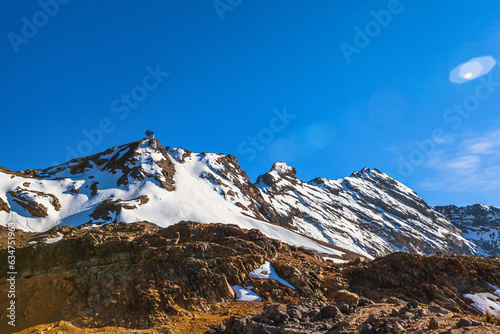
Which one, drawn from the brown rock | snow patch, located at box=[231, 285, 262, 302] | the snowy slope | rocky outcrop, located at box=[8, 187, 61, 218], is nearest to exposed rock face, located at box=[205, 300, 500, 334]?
the brown rock

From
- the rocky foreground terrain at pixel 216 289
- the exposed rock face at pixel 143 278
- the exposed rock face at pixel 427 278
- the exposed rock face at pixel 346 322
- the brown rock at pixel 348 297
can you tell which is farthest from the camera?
the exposed rock face at pixel 427 278

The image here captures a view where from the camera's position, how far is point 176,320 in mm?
17562

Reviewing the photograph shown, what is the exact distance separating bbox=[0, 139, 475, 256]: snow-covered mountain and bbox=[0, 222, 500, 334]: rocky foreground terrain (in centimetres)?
6176

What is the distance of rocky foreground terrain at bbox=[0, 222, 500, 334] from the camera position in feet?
47.4

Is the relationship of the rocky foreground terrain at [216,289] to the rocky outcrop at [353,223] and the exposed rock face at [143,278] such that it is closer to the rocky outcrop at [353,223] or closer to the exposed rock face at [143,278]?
the exposed rock face at [143,278]

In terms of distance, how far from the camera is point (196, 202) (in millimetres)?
111188

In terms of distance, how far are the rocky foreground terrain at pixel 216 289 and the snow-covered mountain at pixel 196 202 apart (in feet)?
203

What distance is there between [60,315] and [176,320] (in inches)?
297

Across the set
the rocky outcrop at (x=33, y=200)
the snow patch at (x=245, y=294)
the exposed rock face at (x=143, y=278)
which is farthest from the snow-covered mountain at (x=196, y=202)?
the snow patch at (x=245, y=294)

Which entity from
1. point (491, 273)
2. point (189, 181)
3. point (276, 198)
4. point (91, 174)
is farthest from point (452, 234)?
point (91, 174)

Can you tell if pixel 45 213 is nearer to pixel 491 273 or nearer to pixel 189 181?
pixel 189 181

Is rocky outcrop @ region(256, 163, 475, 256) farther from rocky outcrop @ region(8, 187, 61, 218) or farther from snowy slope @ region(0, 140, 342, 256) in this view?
rocky outcrop @ region(8, 187, 61, 218)

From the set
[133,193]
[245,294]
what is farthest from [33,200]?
[245,294]

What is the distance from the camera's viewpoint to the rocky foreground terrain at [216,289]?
47.4 feet
